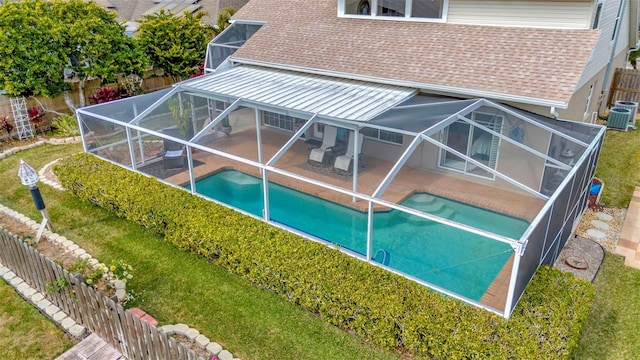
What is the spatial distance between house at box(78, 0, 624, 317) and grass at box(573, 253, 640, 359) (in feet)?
4.27

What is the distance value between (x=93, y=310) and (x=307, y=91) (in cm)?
943

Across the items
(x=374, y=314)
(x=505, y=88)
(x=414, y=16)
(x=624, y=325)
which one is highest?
(x=414, y=16)

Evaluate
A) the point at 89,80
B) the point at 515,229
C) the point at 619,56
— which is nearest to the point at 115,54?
the point at 89,80

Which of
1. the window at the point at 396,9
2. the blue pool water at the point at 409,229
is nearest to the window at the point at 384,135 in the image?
the blue pool water at the point at 409,229

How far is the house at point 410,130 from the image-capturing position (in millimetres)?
10656

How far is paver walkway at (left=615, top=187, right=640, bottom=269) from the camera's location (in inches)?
444

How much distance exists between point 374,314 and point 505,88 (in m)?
7.96

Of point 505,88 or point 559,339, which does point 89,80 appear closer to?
point 505,88

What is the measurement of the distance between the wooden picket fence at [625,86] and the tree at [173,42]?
22.5 metres

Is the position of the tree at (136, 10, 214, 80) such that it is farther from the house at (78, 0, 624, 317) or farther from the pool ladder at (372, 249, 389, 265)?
the pool ladder at (372, 249, 389, 265)

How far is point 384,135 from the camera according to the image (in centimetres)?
1667

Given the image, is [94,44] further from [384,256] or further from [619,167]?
[619,167]

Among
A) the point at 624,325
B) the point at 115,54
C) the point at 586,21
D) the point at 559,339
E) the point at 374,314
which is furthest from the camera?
the point at 115,54

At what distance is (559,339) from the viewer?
7203 millimetres
